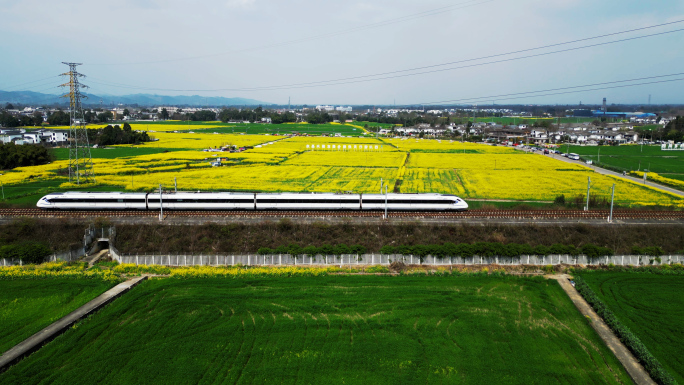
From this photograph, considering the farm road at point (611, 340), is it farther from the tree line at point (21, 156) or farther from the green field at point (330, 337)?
the tree line at point (21, 156)

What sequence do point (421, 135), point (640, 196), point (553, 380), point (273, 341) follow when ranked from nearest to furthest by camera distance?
point (553, 380)
point (273, 341)
point (640, 196)
point (421, 135)

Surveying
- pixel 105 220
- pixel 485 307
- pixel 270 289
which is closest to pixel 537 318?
pixel 485 307

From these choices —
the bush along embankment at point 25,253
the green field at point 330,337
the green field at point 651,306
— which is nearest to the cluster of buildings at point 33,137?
the bush along embankment at point 25,253

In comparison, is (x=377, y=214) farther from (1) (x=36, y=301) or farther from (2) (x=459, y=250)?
(1) (x=36, y=301)

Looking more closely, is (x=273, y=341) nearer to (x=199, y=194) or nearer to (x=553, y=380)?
(x=553, y=380)

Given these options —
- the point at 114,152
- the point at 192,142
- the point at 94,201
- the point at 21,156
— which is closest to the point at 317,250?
the point at 94,201
